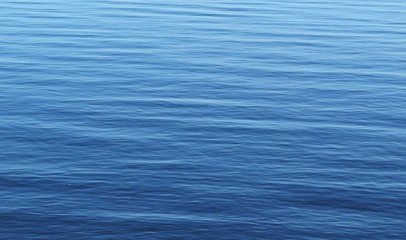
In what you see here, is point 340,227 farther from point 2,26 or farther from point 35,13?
point 35,13

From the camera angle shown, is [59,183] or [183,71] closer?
[59,183]

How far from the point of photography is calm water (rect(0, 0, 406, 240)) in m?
66.9

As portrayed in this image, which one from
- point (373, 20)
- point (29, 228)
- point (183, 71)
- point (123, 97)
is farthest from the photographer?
point (373, 20)

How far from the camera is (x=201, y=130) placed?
281 feet

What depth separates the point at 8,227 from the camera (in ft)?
212

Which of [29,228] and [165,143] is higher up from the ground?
[165,143]

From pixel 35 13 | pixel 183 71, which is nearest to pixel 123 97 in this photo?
pixel 183 71

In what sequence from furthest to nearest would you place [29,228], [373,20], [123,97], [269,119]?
[373,20], [123,97], [269,119], [29,228]

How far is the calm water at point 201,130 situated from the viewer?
66875mm

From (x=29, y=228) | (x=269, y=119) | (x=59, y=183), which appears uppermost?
(x=269, y=119)

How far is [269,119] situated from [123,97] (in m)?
17.0

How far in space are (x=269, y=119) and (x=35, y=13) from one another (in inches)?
2778

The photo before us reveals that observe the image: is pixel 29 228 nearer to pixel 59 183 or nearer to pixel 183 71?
pixel 59 183

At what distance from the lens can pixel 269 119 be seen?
89688mm
